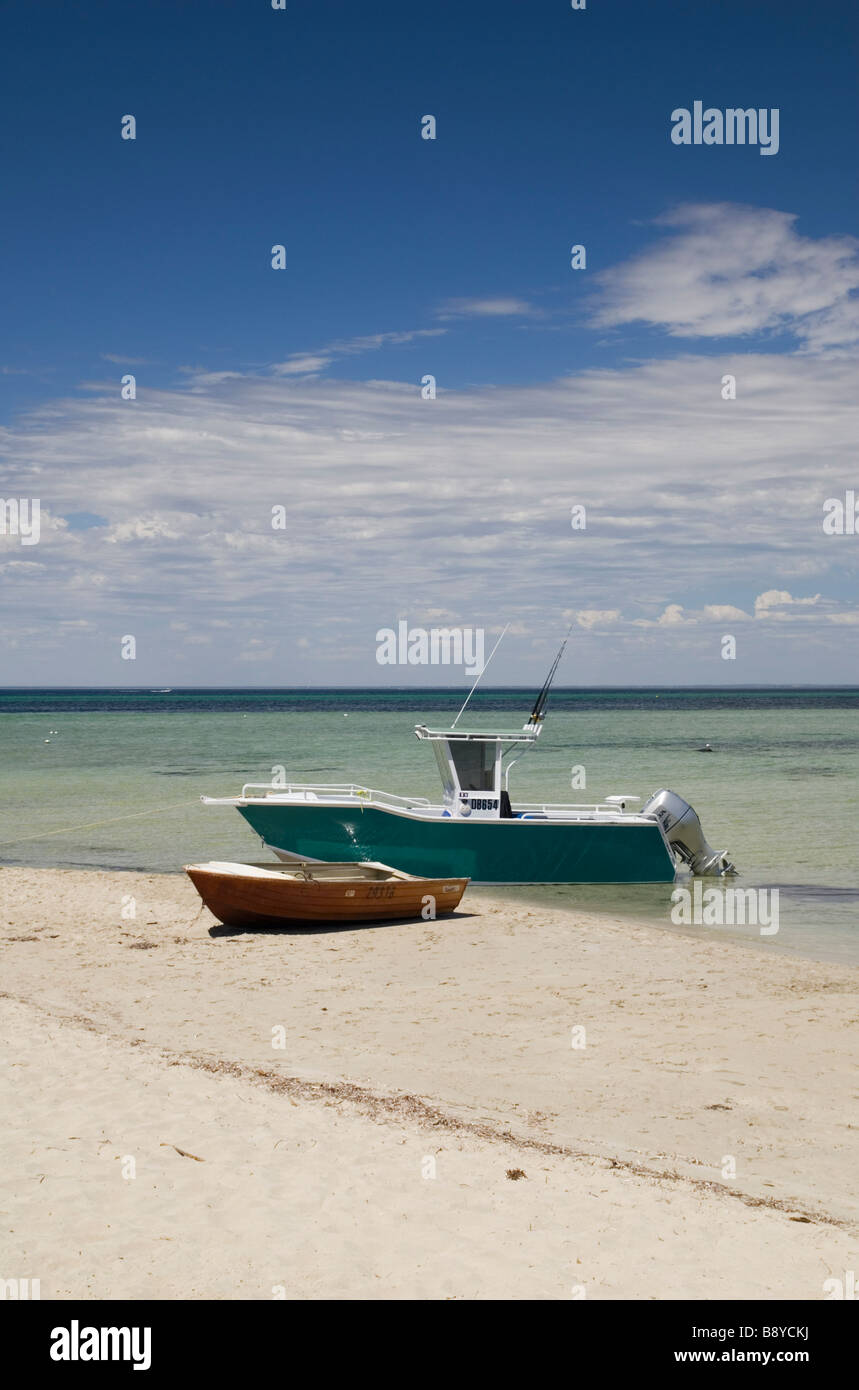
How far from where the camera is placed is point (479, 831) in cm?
2180

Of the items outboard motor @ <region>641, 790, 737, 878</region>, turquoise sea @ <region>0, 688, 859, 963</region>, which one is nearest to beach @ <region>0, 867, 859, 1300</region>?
turquoise sea @ <region>0, 688, 859, 963</region>

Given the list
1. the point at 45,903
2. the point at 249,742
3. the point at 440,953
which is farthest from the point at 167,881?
the point at 249,742

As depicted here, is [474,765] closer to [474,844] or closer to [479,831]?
[479,831]

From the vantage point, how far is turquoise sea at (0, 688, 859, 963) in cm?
2241

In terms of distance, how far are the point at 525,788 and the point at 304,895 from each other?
91.6ft

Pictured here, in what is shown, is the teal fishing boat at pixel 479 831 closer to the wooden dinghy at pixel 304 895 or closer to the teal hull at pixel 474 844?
the teal hull at pixel 474 844

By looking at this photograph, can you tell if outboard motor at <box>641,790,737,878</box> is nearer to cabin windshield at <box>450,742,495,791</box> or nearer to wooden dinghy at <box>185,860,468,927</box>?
cabin windshield at <box>450,742,495,791</box>

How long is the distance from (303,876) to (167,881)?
6096mm

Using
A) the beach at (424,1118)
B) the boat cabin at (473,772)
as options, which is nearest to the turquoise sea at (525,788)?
the boat cabin at (473,772)

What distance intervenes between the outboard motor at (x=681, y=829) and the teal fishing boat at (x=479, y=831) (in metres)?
0.02

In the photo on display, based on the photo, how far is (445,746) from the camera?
2206 cm

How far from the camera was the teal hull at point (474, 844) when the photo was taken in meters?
21.0

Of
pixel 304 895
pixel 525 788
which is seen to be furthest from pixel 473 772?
pixel 525 788
